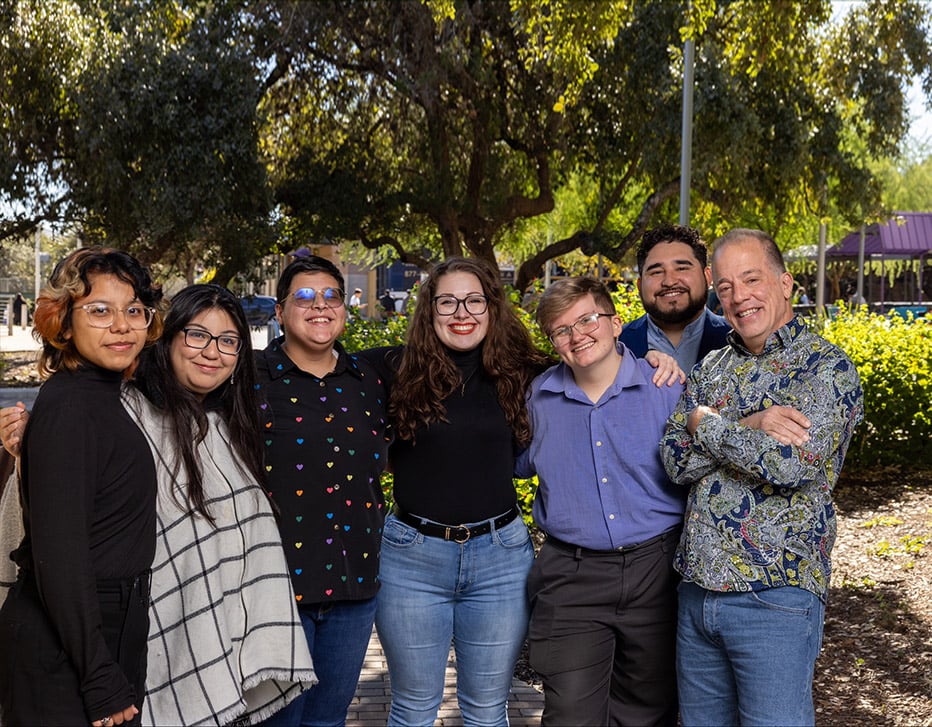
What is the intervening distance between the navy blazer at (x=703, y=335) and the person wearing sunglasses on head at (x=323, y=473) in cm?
119

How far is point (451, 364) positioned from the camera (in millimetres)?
3441

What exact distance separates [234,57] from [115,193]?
275cm

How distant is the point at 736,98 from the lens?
46.8 ft

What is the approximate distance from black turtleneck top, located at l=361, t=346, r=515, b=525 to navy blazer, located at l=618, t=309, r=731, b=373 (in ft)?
2.72

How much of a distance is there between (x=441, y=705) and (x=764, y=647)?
219cm

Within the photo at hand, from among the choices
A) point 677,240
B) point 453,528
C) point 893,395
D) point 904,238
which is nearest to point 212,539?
Answer: point 453,528

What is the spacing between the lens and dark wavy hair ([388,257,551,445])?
11.1ft

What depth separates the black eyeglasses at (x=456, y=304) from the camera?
345 cm

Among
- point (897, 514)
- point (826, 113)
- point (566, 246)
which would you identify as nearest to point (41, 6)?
point (566, 246)

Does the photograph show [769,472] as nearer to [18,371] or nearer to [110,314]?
[110,314]

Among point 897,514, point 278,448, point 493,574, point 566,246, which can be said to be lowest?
point 897,514

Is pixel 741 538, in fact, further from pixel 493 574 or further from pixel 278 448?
pixel 278 448

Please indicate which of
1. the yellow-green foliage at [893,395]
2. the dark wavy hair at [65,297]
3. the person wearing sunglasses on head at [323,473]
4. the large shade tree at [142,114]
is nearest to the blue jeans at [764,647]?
the person wearing sunglasses on head at [323,473]

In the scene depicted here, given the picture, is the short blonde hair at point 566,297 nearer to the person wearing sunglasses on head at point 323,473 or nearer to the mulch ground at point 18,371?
the person wearing sunglasses on head at point 323,473
